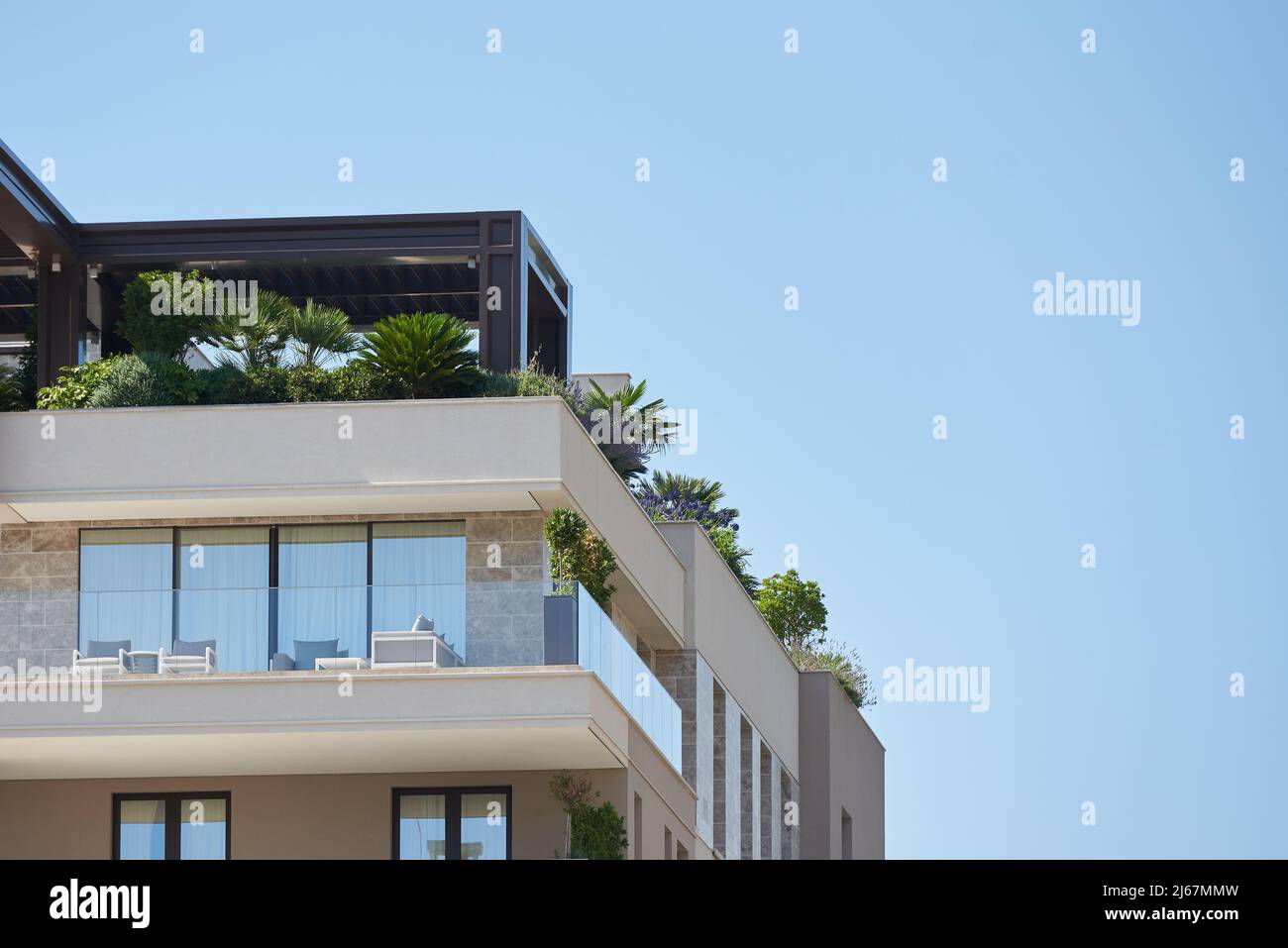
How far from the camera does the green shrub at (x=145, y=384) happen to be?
1170 inches

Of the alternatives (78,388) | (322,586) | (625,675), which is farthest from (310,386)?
(625,675)

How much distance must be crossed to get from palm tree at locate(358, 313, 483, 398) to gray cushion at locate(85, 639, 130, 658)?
Result: 5.29 metres

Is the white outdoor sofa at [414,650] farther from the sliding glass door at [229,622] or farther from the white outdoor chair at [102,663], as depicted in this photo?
the white outdoor chair at [102,663]

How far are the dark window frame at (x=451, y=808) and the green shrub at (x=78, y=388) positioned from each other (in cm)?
630

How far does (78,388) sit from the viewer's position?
30.1m

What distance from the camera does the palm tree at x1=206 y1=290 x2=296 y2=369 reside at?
3117 centimetres

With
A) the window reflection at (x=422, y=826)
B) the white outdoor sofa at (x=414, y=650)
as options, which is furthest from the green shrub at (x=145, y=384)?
the window reflection at (x=422, y=826)

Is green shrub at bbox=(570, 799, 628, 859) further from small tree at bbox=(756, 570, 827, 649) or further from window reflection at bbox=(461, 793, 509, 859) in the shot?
small tree at bbox=(756, 570, 827, 649)

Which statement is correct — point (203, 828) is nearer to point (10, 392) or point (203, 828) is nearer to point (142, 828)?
point (142, 828)

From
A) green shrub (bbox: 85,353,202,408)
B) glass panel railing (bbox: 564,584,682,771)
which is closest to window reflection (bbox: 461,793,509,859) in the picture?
glass panel railing (bbox: 564,584,682,771)
